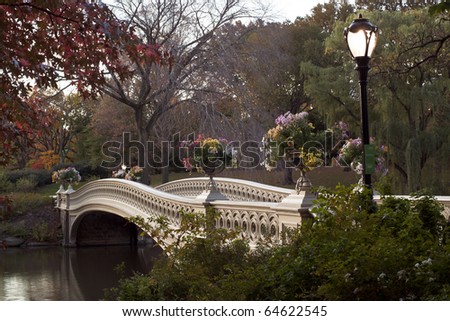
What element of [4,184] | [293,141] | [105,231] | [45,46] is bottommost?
[105,231]

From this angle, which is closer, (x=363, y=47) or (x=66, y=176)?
(x=363, y=47)

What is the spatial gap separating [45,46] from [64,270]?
18207 millimetres

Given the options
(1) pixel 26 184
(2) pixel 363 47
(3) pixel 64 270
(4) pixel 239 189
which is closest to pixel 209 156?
(4) pixel 239 189

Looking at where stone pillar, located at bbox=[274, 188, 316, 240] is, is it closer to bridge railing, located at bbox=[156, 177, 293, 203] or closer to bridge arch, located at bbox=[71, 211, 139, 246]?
bridge railing, located at bbox=[156, 177, 293, 203]

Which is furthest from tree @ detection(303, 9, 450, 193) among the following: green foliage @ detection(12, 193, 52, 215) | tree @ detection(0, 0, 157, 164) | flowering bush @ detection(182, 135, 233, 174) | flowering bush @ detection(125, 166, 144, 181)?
green foliage @ detection(12, 193, 52, 215)

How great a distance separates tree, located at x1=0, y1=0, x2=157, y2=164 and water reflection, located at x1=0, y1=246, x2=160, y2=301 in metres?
12.6

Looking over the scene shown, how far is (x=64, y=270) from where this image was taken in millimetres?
24562

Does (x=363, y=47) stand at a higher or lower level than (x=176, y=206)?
higher

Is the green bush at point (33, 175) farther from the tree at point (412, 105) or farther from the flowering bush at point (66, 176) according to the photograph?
the tree at point (412, 105)

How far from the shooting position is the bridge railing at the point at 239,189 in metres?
17.3

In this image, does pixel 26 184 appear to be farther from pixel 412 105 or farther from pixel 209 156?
pixel 209 156

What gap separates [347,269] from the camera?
5.70 m

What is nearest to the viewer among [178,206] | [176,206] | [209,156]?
[209,156]
